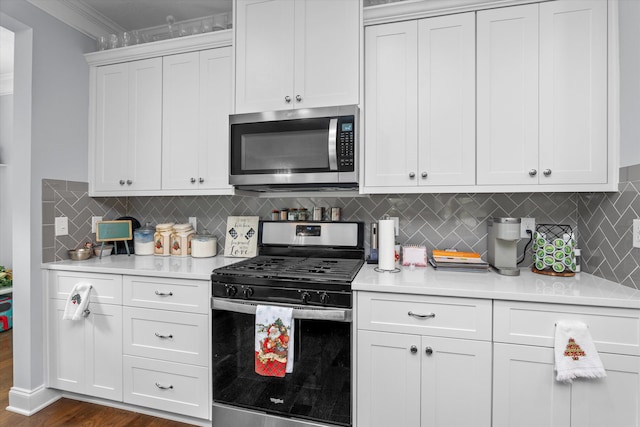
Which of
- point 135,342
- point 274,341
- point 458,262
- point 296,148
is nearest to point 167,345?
point 135,342

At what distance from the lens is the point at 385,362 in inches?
61.6

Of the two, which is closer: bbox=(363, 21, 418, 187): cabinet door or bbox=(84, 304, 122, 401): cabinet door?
bbox=(363, 21, 418, 187): cabinet door

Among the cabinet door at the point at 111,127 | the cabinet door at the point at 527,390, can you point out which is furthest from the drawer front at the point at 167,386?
the cabinet door at the point at 527,390

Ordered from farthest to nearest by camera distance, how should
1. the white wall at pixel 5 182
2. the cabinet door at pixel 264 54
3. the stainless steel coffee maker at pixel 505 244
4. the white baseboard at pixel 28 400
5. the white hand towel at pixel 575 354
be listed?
the white wall at pixel 5 182
the white baseboard at pixel 28 400
the cabinet door at pixel 264 54
the stainless steel coffee maker at pixel 505 244
the white hand towel at pixel 575 354

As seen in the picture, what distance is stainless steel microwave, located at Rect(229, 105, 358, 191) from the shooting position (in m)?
1.82

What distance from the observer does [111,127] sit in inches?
92.4

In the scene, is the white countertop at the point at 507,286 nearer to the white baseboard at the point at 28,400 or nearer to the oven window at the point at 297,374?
the oven window at the point at 297,374

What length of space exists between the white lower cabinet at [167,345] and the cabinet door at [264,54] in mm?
1130

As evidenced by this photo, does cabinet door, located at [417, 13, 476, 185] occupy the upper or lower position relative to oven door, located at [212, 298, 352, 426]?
upper

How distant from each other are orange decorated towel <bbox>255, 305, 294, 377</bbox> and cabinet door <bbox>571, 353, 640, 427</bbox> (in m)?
1.26

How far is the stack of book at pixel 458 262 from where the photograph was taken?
178 centimetres

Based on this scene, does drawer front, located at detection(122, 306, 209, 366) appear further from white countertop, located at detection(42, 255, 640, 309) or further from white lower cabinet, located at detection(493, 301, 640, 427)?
white lower cabinet, located at detection(493, 301, 640, 427)

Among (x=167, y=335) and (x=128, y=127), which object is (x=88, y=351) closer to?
(x=167, y=335)

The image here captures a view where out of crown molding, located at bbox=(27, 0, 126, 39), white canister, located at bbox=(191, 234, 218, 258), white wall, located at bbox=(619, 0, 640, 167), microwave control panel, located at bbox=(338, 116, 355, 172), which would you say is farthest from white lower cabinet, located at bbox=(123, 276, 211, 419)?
white wall, located at bbox=(619, 0, 640, 167)
